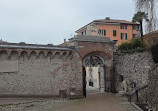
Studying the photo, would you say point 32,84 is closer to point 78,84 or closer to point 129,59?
point 78,84

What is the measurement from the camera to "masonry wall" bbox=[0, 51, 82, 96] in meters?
12.8

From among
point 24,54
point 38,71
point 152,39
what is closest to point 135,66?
point 152,39

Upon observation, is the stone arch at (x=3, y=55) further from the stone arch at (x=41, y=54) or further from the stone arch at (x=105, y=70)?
the stone arch at (x=105, y=70)

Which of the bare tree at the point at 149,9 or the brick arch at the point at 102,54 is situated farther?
the brick arch at the point at 102,54

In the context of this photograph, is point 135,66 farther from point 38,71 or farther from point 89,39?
point 38,71

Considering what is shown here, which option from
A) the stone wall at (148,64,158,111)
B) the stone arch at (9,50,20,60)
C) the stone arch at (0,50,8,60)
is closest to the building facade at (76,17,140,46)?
the stone arch at (9,50,20,60)

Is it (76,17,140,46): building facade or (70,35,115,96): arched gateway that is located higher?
(76,17,140,46): building facade

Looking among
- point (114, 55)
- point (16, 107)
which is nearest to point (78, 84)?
point (114, 55)

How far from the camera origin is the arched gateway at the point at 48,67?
12797mm

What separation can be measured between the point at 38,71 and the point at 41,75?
432mm

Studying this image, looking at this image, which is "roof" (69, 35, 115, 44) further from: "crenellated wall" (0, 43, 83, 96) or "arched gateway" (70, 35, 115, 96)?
"crenellated wall" (0, 43, 83, 96)

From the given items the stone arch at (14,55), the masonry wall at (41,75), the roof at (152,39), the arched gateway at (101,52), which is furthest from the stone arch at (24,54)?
the roof at (152,39)

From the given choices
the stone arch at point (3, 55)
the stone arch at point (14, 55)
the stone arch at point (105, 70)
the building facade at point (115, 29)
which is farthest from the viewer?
the building facade at point (115, 29)

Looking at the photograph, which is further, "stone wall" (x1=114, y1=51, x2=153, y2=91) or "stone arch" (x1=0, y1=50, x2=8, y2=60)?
"stone arch" (x1=0, y1=50, x2=8, y2=60)
